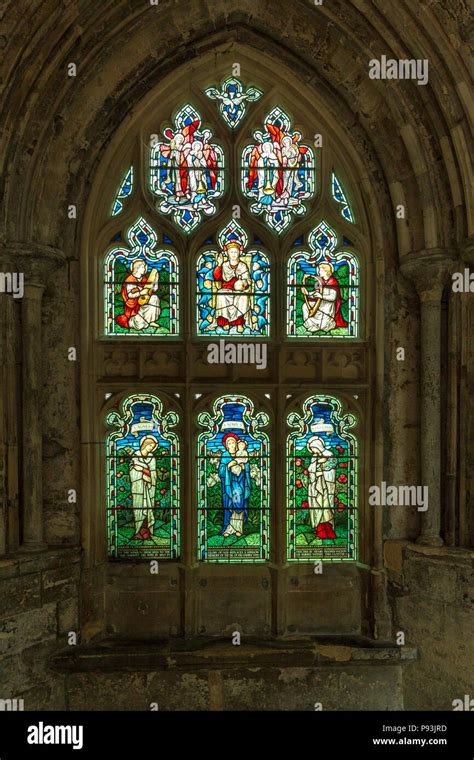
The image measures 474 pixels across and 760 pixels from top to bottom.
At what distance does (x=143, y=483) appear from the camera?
5.34 m

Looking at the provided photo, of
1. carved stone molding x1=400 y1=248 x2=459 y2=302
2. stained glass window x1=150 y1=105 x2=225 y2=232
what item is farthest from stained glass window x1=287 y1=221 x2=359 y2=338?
stained glass window x1=150 y1=105 x2=225 y2=232

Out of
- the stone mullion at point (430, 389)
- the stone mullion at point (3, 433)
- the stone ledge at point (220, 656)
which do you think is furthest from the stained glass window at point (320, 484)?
the stone mullion at point (3, 433)

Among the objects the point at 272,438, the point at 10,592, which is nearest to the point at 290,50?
the point at 272,438

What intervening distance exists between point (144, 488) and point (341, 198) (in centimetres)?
354

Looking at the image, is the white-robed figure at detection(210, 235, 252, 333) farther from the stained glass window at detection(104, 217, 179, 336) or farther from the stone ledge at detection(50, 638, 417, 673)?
the stone ledge at detection(50, 638, 417, 673)

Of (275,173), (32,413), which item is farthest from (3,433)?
(275,173)

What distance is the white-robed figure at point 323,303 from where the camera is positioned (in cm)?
538

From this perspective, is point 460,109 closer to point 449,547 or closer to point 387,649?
point 449,547

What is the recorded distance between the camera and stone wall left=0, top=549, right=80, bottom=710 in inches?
187

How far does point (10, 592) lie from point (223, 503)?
2.08 metres

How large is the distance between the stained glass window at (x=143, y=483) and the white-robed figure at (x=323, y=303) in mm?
1698

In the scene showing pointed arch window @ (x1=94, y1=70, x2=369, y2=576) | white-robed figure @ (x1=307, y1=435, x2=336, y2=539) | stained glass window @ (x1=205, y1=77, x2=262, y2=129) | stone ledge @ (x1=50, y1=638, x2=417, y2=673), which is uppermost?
stained glass window @ (x1=205, y1=77, x2=262, y2=129)

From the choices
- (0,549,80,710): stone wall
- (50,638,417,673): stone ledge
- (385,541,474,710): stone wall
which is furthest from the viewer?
(50,638,417,673): stone ledge

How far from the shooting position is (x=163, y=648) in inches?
201
